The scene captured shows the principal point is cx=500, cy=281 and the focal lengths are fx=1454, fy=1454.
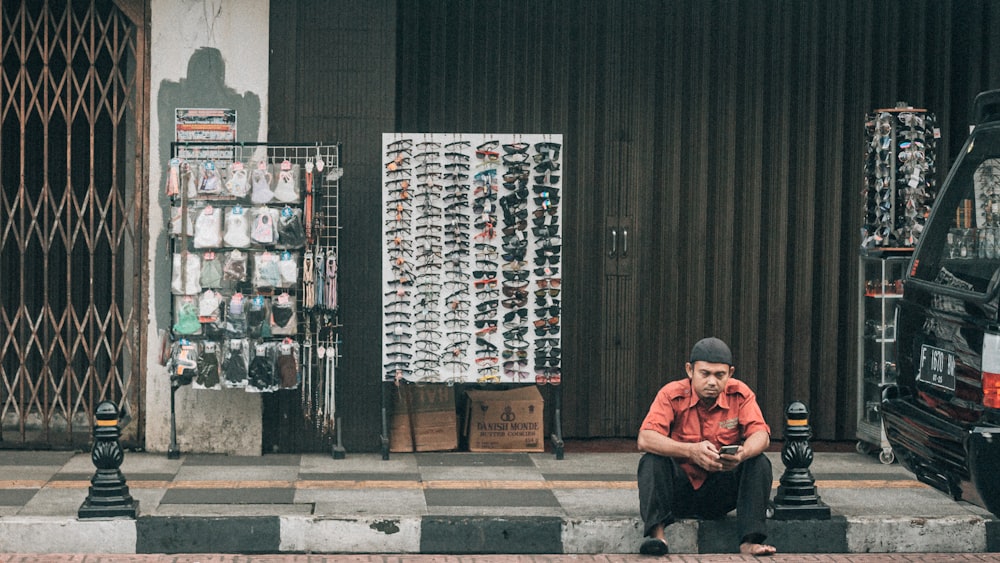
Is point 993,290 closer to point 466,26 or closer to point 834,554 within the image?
point 834,554

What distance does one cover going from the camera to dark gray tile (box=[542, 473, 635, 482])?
30.6ft

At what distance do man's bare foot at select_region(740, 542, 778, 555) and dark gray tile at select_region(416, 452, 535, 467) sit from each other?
7.44 feet

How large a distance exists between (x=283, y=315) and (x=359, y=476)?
121cm

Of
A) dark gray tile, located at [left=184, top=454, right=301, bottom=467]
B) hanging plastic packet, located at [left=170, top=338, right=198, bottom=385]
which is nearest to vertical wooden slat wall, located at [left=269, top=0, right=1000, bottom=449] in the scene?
Answer: dark gray tile, located at [left=184, top=454, right=301, bottom=467]

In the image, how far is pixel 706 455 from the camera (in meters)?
7.56

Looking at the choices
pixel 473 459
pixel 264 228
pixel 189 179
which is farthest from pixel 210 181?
pixel 473 459

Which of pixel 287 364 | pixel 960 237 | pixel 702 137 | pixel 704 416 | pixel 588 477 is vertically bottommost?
pixel 588 477

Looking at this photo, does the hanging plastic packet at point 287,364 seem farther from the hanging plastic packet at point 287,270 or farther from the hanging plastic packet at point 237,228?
the hanging plastic packet at point 237,228

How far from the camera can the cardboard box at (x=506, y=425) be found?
→ 10234 mm

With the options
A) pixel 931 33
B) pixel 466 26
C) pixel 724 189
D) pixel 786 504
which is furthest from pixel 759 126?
pixel 786 504

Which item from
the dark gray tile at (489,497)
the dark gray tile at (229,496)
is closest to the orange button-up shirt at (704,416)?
the dark gray tile at (489,497)

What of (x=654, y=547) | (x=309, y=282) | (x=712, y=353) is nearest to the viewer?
(x=712, y=353)

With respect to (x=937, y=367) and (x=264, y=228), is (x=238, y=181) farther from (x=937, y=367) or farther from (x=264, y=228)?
(x=937, y=367)

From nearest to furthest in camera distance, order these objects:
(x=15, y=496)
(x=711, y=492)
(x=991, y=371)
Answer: (x=991, y=371) < (x=711, y=492) < (x=15, y=496)
